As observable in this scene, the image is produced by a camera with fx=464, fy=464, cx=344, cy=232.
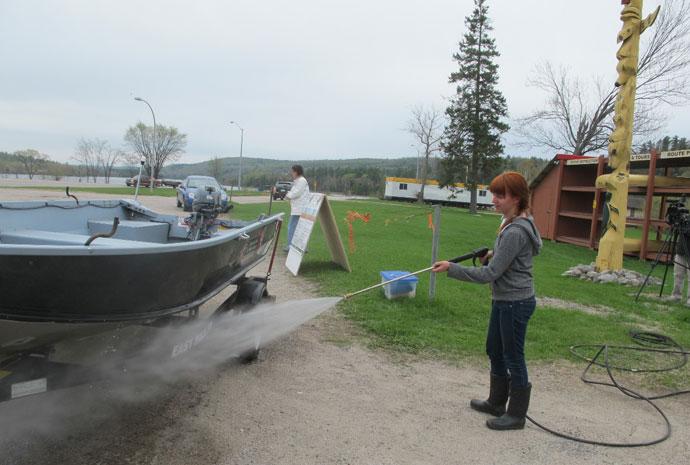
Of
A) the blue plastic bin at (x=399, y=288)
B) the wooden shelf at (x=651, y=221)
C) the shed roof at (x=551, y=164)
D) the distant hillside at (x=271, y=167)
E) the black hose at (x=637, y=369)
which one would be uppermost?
the distant hillside at (x=271, y=167)

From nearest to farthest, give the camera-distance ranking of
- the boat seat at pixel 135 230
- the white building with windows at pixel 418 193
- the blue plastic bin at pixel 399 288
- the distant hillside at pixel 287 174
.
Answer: the boat seat at pixel 135 230 < the blue plastic bin at pixel 399 288 < the white building with windows at pixel 418 193 < the distant hillside at pixel 287 174

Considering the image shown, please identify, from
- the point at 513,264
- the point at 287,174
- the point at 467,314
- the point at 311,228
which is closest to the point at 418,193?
the point at 287,174

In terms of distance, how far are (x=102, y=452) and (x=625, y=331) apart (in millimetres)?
6369

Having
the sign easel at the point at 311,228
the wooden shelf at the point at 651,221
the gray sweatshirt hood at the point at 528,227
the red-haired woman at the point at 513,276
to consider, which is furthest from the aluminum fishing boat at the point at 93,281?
the wooden shelf at the point at 651,221

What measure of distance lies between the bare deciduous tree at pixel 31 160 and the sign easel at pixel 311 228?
285 ft

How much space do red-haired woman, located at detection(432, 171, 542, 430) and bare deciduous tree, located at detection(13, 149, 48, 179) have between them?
92666 millimetres

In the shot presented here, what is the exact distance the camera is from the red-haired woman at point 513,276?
338cm

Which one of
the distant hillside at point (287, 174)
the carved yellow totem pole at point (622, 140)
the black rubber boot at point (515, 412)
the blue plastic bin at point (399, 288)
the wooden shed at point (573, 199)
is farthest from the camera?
the distant hillside at point (287, 174)

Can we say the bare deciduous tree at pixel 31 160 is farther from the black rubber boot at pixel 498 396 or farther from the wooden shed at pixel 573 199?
the black rubber boot at pixel 498 396

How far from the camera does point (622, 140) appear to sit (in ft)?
35.0

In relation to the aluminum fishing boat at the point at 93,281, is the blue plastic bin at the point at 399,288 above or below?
below

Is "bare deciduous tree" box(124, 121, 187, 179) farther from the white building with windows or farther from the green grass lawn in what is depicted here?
the green grass lawn

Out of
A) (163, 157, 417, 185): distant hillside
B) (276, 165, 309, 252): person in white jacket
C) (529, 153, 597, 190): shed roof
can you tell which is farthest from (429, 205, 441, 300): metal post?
(163, 157, 417, 185): distant hillside

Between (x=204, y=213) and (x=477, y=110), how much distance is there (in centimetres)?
4123
